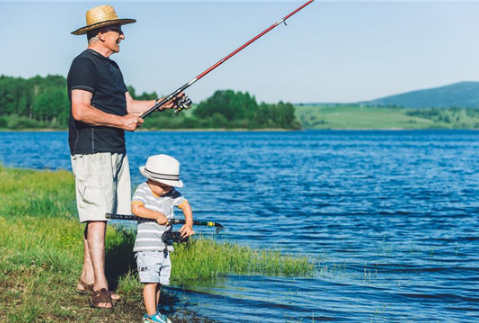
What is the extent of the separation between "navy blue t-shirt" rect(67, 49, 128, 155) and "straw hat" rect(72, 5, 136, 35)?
9.2 inches

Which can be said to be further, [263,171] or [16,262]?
[263,171]

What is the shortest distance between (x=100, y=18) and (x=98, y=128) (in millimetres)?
1010

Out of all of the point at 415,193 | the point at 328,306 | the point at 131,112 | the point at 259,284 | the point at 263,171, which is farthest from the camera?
the point at 263,171

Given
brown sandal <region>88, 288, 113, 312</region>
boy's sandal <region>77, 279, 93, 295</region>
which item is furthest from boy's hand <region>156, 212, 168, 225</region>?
boy's sandal <region>77, 279, 93, 295</region>

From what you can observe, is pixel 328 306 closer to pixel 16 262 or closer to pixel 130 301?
pixel 130 301

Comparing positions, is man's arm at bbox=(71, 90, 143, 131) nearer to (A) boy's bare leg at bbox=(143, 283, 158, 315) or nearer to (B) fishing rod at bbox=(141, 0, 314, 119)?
(B) fishing rod at bbox=(141, 0, 314, 119)

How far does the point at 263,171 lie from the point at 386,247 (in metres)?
24.8

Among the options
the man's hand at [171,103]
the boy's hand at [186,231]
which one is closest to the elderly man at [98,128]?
the man's hand at [171,103]

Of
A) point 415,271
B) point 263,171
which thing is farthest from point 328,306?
point 263,171

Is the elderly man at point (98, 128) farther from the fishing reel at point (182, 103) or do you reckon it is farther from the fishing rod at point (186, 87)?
the fishing reel at point (182, 103)

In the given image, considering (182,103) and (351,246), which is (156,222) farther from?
(351,246)

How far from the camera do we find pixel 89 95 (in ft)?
19.4

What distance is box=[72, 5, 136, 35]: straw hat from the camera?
236 inches

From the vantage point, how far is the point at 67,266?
7.34 metres
